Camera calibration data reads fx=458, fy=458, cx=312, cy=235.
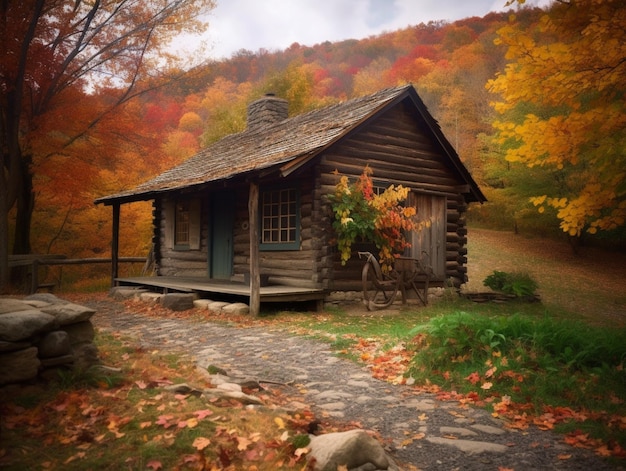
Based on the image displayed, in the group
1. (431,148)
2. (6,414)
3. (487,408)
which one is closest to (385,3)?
(431,148)

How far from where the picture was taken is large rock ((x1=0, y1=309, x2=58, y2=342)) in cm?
348

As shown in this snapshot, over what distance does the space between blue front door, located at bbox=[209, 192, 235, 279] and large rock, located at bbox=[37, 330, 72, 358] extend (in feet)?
29.7

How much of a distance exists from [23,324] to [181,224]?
11.7 m

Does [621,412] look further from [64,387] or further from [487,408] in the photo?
[64,387]

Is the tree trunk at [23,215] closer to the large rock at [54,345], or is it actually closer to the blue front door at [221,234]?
the blue front door at [221,234]

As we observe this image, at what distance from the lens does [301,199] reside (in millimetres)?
10766

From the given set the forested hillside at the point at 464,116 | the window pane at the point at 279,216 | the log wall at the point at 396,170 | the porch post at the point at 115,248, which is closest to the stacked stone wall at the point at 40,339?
the forested hillside at the point at 464,116

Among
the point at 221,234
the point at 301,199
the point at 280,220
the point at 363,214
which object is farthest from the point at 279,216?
the point at 221,234

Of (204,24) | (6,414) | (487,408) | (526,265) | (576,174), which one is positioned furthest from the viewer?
(526,265)

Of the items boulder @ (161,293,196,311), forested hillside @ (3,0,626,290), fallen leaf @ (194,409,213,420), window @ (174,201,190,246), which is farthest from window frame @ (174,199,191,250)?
fallen leaf @ (194,409,213,420)

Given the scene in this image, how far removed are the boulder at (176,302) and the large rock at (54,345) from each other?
6.34 metres

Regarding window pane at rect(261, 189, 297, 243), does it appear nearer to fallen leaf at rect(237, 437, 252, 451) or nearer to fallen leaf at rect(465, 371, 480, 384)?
fallen leaf at rect(465, 371, 480, 384)

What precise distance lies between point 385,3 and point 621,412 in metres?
17.7

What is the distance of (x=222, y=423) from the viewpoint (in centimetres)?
327
